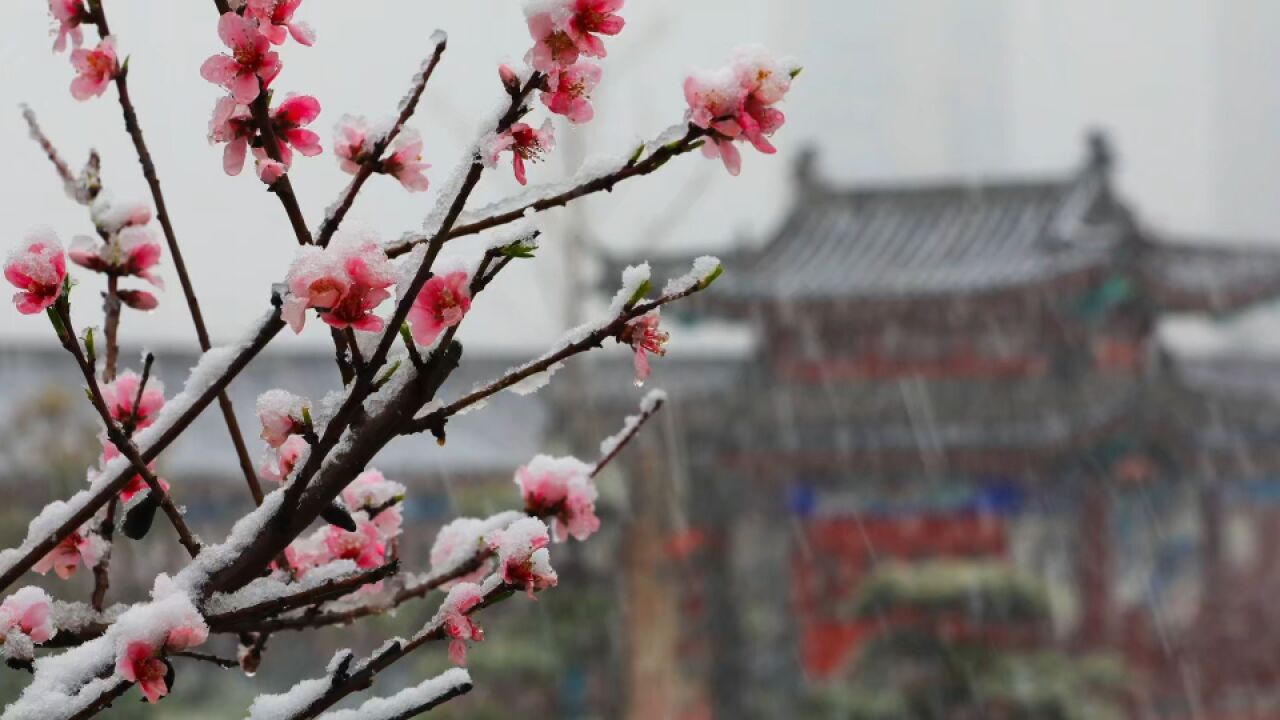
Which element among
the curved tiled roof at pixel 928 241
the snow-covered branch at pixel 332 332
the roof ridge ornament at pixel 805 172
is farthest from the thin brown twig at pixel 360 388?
the roof ridge ornament at pixel 805 172

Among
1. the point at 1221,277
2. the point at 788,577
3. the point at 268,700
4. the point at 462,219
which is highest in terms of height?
the point at 1221,277

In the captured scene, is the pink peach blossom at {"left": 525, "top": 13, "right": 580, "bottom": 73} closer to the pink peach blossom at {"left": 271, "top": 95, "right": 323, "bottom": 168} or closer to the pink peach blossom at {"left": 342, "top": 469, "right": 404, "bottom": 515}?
the pink peach blossom at {"left": 271, "top": 95, "right": 323, "bottom": 168}

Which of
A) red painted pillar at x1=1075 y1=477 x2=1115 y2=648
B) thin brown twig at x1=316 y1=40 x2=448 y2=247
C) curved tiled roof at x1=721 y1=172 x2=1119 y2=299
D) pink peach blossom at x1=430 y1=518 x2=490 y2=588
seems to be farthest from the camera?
curved tiled roof at x1=721 y1=172 x2=1119 y2=299

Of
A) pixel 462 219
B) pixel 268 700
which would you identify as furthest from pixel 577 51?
pixel 268 700

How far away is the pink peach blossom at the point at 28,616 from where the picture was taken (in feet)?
3.45

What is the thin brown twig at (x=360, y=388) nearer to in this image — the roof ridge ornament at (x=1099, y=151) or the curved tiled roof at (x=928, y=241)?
the curved tiled roof at (x=928, y=241)

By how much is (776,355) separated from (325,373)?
22.3ft

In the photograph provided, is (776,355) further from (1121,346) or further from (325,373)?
(325,373)

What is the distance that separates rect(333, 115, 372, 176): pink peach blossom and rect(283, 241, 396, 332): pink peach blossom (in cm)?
29

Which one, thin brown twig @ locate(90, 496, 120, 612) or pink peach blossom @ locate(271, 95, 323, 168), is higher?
pink peach blossom @ locate(271, 95, 323, 168)

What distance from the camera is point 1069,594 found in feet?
36.2

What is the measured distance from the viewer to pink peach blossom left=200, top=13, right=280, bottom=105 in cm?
105

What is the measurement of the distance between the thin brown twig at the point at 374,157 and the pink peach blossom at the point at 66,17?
0.29 m

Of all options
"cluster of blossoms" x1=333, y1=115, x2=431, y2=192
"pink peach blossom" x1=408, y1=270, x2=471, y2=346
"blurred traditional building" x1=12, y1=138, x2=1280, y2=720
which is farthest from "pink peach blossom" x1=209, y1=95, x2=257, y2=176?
"blurred traditional building" x1=12, y1=138, x2=1280, y2=720
